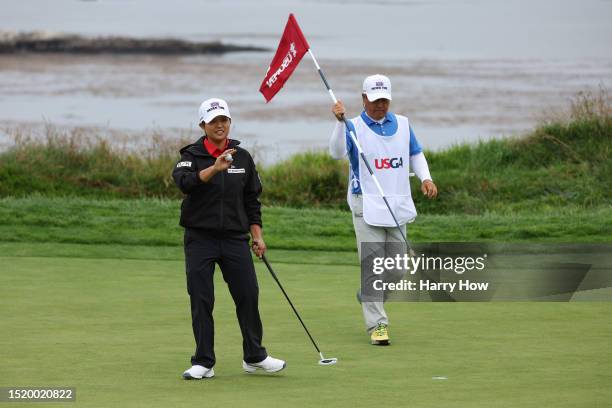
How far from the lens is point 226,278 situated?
9.41 meters

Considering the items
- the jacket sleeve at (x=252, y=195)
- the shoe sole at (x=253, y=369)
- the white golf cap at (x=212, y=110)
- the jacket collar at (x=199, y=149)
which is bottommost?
the shoe sole at (x=253, y=369)

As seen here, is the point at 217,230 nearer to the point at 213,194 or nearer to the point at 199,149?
the point at 213,194

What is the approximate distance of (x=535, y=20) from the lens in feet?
265

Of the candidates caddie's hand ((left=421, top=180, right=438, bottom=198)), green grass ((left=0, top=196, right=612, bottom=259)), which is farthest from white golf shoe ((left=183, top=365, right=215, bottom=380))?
green grass ((left=0, top=196, right=612, bottom=259))

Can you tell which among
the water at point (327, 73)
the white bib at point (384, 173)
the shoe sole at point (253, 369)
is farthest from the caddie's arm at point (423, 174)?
the water at point (327, 73)

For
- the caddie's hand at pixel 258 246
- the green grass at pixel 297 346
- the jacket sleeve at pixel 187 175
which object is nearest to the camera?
the green grass at pixel 297 346

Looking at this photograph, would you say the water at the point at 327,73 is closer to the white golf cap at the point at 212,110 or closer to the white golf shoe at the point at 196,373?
the white golf cap at the point at 212,110

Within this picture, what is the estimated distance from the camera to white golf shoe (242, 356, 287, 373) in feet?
30.1

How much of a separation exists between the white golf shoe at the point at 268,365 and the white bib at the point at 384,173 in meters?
1.78

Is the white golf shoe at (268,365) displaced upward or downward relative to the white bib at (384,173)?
downward

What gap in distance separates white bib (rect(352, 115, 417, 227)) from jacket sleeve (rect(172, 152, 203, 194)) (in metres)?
1.79

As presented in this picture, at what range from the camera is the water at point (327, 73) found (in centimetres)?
3653

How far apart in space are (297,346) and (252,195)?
1.30m

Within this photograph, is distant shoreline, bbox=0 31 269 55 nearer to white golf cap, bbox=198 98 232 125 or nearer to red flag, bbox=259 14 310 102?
red flag, bbox=259 14 310 102
